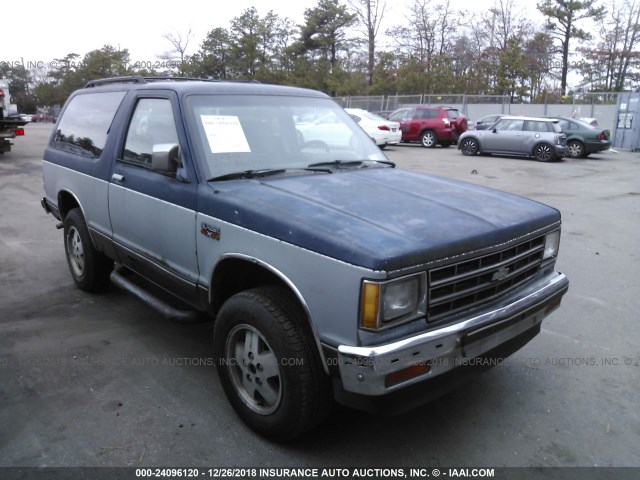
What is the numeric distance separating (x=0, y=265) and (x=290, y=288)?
4.73 meters

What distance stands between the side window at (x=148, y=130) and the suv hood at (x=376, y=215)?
0.74 m

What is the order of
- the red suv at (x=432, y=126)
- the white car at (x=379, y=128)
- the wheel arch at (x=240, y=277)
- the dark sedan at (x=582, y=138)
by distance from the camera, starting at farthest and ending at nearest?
the red suv at (x=432, y=126) < the white car at (x=379, y=128) < the dark sedan at (x=582, y=138) < the wheel arch at (x=240, y=277)

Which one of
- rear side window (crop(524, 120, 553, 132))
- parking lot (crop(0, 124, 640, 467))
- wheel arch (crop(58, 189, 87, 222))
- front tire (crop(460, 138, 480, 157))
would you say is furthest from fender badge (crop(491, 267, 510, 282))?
front tire (crop(460, 138, 480, 157))

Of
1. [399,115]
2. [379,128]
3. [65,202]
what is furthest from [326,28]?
[65,202]

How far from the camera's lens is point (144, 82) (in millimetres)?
4184

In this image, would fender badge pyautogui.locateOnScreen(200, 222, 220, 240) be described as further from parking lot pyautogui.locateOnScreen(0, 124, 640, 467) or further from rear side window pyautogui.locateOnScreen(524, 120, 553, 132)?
rear side window pyautogui.locateOnScreen(524, 120, 553, 132)

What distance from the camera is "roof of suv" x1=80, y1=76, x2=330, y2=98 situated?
12.0 feet

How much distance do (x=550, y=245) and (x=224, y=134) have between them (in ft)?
7.22

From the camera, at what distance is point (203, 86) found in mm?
3672

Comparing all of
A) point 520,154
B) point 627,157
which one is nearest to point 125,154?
point 520,154

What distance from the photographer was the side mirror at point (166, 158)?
3.28 meters

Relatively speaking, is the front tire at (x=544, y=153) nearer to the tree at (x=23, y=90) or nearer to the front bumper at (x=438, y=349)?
the front bumper at (x=438, y=349)

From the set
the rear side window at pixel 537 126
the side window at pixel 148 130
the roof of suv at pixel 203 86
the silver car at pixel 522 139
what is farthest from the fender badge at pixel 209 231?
the rear side window at pixel 537 126

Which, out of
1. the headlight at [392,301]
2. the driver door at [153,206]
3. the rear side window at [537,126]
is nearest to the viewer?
→ the headlight at [392,301]
